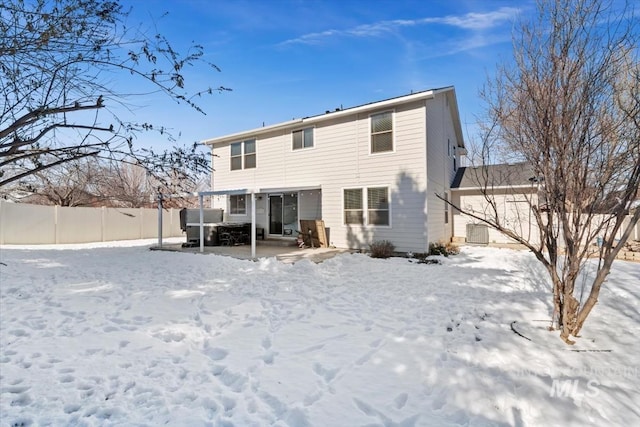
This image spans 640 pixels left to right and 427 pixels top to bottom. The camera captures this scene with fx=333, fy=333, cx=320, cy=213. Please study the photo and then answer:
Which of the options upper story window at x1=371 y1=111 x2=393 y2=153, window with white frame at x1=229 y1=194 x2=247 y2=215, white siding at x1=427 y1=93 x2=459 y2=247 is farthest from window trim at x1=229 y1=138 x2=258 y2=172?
white siding at x1=427 y1=93 x2=459 y2=247

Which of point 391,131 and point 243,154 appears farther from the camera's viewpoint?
point 243,154

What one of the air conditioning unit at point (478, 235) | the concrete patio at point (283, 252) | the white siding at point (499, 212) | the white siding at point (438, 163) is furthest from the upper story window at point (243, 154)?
the air conditioning unit at point (478, 235)

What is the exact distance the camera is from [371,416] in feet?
8.46

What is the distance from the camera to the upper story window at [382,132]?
11.0m

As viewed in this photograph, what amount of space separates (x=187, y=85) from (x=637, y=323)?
246 inches

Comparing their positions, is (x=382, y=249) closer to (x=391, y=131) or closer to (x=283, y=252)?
(x=283, y=252)

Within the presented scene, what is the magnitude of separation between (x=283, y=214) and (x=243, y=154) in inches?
132

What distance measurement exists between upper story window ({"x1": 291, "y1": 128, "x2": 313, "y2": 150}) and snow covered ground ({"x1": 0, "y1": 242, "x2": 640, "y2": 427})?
7.23m

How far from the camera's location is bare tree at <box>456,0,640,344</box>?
12.3 feet

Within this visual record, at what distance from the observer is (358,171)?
11.5m

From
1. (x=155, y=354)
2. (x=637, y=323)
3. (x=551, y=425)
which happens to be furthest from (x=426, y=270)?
(x=155, y=354)

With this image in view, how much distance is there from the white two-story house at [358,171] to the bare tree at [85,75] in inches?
277

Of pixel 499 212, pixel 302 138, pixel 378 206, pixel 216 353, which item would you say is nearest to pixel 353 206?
pixel 378 206

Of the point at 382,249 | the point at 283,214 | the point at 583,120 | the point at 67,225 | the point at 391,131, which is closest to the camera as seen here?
the point at 583,120
